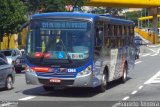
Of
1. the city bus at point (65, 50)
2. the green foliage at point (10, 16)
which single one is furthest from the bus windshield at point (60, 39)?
the green foliage at point (10, 16)

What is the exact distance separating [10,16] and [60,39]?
2275 centimetres

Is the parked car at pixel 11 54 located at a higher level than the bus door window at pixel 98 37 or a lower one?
lower

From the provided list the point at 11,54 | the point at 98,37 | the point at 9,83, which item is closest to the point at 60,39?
the point at 98,37

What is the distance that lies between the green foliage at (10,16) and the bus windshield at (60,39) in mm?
21797

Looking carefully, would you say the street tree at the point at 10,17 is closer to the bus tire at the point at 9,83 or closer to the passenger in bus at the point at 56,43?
the bus tire at the point at 9,83

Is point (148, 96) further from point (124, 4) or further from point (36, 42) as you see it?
point (124, 4)

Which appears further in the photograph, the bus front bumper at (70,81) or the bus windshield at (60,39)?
the bus windshield at (60,39)

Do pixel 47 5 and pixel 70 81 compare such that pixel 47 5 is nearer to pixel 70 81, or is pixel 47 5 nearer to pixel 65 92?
pixel 65 92

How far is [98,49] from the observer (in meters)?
17.1

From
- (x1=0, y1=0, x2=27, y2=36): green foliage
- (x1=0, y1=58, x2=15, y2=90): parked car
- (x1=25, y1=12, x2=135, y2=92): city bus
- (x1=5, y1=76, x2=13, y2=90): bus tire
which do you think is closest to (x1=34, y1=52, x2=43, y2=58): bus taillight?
(x1=25, y1=12, x2=135, y2=92): city bus

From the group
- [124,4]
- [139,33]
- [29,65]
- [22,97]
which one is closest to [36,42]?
[29,65]

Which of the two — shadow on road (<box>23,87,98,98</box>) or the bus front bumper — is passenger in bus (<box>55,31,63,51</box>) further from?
shadow on road (<box>23,87,98,98</box>)

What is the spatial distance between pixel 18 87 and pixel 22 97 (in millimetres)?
3989

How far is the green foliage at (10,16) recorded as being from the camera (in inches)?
1513
